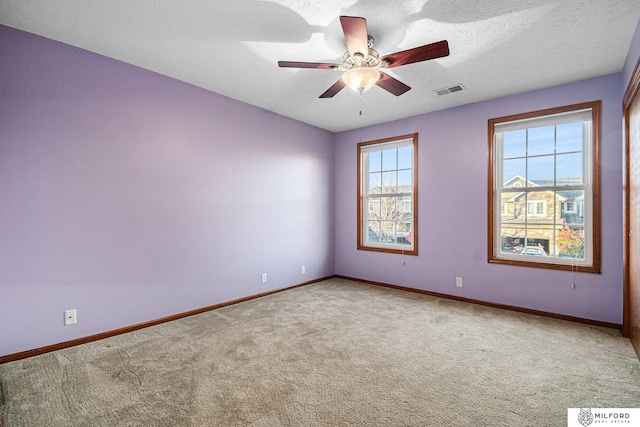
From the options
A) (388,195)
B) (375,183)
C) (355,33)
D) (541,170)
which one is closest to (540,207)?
(541,170)

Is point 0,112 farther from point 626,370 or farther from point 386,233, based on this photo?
point 626,370

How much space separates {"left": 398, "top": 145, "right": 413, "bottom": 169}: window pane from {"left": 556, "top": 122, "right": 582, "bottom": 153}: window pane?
5.91 feet

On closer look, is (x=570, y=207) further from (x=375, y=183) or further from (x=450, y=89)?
(x=375, y=183)

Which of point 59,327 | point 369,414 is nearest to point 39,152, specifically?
point 59,327

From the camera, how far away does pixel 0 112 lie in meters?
2.34

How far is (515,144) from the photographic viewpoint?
3.79 metres

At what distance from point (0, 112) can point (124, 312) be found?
1.95 m

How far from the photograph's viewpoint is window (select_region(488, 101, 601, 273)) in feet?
10.8

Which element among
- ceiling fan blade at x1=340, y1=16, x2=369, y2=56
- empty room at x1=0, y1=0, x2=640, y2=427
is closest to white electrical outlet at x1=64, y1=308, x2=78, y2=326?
empty room at x1=0, y1=0, x2=640, y2=427

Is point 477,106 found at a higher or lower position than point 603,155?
→ higher

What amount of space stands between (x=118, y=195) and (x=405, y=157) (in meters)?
3.86

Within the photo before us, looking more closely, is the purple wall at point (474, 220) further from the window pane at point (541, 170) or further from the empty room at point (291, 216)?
the window pane at point (541, 170)

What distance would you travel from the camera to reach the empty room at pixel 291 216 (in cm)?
206

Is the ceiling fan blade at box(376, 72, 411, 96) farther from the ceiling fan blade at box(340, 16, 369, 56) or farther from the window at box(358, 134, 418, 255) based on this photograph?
the window at box(358, 134, 418, 255)
